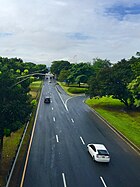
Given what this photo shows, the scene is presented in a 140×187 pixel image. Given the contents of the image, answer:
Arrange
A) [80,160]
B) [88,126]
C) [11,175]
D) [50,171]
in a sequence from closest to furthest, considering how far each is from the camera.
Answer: [11,175]
[50,171]
[80,160]
[88,126]

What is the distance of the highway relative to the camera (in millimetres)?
22281

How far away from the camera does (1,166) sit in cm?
2473

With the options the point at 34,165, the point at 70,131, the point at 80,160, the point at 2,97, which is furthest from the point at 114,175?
the point at 70,131

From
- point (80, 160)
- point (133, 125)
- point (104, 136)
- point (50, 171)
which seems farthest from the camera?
point (133, 125)

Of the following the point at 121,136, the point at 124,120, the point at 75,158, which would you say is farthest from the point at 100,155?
the point at 124,120

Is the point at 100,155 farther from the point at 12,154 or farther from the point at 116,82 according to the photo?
the point at 116,82

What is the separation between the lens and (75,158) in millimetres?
27844

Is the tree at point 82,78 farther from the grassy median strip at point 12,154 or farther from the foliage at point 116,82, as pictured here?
the grassy median strip at point 12,154

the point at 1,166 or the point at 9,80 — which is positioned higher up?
the point at 9,80

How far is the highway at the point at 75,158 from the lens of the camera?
2228cm

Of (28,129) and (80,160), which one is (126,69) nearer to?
(28,129)

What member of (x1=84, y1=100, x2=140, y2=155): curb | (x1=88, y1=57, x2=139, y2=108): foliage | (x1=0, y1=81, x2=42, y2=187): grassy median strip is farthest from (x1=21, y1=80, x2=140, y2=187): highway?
(x1=88, y1=57, x2=139, y2=108): foliage

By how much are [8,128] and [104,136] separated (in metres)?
16.6

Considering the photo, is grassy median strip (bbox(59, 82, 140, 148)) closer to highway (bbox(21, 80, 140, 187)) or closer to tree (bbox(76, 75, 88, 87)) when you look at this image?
highway (bbox(21, 80, 140, 187))
